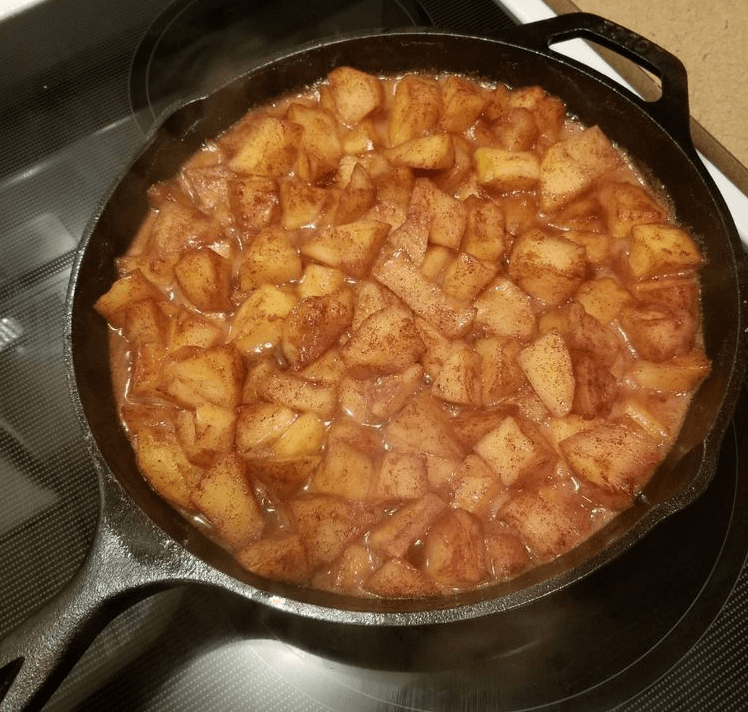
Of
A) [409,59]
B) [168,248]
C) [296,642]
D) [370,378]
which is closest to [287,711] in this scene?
[296,642]

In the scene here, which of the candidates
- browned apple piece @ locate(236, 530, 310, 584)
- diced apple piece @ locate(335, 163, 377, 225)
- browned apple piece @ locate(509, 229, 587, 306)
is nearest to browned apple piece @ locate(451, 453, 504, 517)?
browned apple piece @ locate(236, 530, 310, 584)

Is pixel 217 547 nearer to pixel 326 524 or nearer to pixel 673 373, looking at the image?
pixel 326 524

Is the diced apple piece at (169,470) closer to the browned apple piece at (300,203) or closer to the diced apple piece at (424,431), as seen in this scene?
the diced apple piece at (424,431)

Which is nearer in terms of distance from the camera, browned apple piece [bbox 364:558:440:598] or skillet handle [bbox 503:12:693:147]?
browned apple piece [bbox 364:558:440:598]

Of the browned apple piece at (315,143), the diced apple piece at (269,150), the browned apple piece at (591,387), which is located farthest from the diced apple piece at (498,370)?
the diced apple piece at (269,150)

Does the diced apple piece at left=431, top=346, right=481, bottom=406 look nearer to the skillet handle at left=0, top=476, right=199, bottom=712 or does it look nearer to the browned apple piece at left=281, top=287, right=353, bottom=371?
the browned apple piece at left=281, top=287, right=353, bottom=371

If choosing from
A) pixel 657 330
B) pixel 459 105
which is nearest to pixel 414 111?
pixel 459 105
